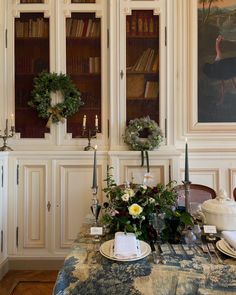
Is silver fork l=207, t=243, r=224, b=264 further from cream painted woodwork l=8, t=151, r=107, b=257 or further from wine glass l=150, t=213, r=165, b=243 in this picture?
cream painted woodwork l=8, t=151, r=107, b=257

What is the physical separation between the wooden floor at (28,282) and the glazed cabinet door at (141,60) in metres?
1.55

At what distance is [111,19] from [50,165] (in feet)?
5.19

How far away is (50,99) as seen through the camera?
2.88 m

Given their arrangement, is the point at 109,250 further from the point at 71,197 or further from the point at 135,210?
the point at 71,197

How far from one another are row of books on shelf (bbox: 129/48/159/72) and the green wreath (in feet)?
2.16

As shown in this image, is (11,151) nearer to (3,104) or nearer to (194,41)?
(3,104)

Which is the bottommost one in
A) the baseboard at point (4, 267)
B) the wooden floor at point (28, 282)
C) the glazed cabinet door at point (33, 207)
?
the wooden floor at point (28, 282)

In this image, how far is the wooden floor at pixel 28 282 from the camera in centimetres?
246

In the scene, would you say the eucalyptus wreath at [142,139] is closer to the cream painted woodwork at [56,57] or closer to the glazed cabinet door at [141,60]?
the glazed cabinet door at [141,60]

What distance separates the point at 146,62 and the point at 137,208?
74.9 inches

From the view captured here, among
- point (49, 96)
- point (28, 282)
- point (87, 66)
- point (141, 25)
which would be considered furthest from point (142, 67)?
point (28, 282)

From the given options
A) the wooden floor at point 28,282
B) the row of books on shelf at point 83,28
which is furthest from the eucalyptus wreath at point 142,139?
the wooden floor at point 28,282

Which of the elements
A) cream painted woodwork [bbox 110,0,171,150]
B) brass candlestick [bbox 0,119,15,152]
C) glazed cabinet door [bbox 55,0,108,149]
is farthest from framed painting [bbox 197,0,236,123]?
brass candlestick [bbox 0,119,15,152]

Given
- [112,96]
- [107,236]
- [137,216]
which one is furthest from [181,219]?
[112,96]
